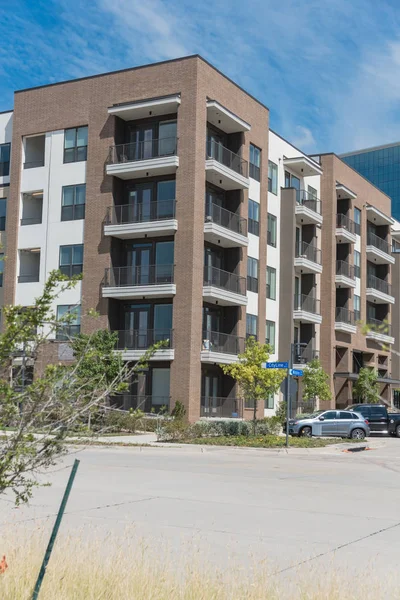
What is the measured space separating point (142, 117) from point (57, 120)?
530 centimetres

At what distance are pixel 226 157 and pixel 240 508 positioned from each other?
34.3 metres

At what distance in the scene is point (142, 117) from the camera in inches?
1761

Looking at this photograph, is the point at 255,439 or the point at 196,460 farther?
the point at 255,439

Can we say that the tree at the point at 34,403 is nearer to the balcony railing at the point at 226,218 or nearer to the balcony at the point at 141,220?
the balcony at the point at 141,220

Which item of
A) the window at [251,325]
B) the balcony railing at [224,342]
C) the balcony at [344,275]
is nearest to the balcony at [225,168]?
the window at [251,325]

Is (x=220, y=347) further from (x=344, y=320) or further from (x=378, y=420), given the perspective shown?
(x=344, y=320)

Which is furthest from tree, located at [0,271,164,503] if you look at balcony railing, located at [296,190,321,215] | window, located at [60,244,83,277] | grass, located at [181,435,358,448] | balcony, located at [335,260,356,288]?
balcony, located at [335,260,356,288]

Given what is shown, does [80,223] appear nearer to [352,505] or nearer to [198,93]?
[198,93]

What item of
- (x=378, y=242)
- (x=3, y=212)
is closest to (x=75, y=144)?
(x=3, y=212)

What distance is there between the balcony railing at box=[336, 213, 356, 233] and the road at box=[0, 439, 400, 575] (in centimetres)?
3805

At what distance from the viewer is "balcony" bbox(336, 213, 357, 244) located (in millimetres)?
59000

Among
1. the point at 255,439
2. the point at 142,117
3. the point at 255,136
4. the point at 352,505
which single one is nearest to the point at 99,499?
the point at 352,505

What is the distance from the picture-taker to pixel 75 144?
45875mm

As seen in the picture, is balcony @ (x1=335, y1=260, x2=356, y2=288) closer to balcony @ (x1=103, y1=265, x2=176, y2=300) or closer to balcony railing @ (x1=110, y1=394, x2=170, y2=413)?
balcony @ (x1=103, y1=265, x2=176, y2=300)
